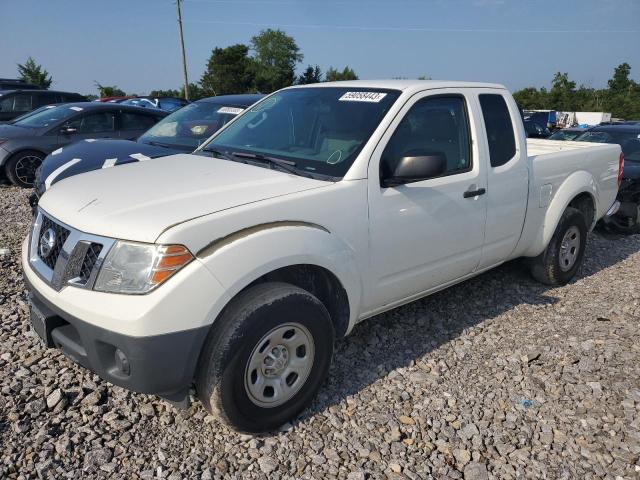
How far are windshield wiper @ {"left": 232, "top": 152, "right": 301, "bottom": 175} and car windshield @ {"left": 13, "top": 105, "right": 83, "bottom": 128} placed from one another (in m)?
6.90

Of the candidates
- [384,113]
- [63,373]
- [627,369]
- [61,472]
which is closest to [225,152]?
[384,113]

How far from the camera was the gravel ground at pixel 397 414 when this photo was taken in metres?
2.70

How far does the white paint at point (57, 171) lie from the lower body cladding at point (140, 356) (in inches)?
117

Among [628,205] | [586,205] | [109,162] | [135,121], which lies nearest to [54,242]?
[109,162]

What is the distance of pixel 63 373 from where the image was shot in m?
3.34

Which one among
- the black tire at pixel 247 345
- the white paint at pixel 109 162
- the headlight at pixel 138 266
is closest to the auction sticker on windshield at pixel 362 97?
the black tire at pixel 247 345

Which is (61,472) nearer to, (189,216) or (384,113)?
(189,216)

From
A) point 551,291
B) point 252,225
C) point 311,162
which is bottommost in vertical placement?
point 551,291

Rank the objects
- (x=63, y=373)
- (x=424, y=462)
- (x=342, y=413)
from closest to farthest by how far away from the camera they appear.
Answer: (x=424, y=462), (x=342, y=413), (x=63, y=373)

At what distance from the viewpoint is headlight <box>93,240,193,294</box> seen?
2396 millimetres

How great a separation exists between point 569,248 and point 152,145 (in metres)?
4.55

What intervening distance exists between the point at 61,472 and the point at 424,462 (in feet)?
5.80

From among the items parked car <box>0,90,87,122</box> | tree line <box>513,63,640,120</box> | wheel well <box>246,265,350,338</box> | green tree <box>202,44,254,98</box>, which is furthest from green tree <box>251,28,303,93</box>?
wheel well <box>246,265,350,338</box>

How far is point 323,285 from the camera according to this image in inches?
123
